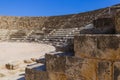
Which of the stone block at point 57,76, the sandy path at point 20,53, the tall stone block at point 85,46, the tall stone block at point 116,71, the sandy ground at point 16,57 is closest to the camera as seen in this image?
the tall stone block at point 116,71

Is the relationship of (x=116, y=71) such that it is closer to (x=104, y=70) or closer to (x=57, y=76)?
(x=104, y=70)

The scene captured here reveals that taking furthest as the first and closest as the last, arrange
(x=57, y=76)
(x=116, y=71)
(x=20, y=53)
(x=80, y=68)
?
(x=20, y=53)
(x=57, y=76)
(x=80, y=68)
(x=116, y=71)

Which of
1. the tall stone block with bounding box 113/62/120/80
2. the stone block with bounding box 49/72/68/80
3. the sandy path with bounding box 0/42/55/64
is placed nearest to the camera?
the tall stone block with bounding box 113/62/120/80

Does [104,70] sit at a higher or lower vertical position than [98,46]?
lower

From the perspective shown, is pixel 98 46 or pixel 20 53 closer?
pixel 98 46

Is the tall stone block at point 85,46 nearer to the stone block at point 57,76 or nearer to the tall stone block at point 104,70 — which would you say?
the tall stone block at point 104,70

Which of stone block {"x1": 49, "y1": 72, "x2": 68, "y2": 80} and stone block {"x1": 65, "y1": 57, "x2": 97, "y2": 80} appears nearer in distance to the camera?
stone block {"x1": 65, "y1": 57, "x2": 97, "y2": 80}

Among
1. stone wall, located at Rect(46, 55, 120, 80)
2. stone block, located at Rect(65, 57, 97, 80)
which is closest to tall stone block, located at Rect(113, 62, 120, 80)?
stone wall, located at Rect(46, 55, 120, 80)

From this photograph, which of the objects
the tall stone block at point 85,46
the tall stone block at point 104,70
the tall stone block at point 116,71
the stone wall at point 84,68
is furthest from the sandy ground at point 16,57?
the tall stone block at point 116,71

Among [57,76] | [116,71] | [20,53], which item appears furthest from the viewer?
[20,53]

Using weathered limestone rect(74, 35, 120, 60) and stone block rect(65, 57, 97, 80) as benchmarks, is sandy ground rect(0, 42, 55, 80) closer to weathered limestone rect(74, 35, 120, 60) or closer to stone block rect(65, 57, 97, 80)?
stone block rect(65, 57, 97, 80)

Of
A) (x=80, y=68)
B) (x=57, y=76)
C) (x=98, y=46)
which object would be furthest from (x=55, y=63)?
(x=98, y=46)

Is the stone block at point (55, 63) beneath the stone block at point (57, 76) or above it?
above

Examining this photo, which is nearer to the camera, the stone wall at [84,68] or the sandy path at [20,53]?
the stone wall at [84,68]
